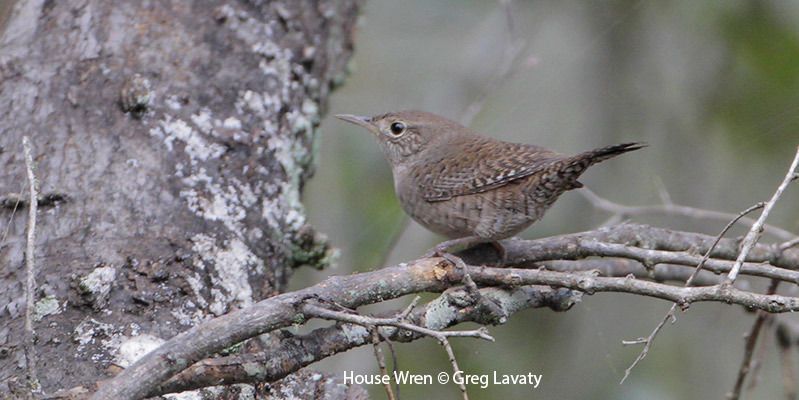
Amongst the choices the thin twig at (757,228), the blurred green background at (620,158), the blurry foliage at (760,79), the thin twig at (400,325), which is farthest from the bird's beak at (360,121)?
the thin twig at (757,228)

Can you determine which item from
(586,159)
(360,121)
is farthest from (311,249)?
(360,121)

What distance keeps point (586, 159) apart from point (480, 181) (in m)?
0.62

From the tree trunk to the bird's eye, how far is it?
0.72 m

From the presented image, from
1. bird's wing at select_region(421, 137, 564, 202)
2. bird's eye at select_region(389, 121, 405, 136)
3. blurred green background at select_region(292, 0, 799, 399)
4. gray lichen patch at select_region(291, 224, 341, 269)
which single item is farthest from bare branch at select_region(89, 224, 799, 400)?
bird's eye at select_region(389, 121, 405, 136)

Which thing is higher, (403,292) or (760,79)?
(760,79)

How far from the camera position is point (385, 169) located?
539 cm

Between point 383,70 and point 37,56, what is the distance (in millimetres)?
3649

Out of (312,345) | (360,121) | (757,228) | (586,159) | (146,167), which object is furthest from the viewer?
(360,121)

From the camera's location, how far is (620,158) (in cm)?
533

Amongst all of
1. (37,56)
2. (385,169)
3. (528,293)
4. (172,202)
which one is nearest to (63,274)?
(172,202)

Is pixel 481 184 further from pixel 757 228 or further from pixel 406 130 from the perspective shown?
pixel 757 228

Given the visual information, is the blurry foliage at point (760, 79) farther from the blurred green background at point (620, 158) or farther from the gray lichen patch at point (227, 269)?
the gray lichen patch at point (227, 269)

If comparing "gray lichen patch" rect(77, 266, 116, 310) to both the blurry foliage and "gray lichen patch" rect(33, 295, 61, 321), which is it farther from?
the blurry foliage

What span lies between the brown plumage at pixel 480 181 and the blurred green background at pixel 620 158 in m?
0.66
